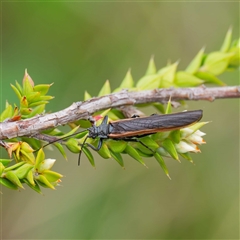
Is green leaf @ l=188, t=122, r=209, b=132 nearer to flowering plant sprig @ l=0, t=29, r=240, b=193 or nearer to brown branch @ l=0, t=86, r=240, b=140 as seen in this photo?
flowering plant sprig @ l=0, t=29, r=240, b=193

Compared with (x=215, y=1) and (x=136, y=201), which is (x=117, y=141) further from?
(x=215, y=1)

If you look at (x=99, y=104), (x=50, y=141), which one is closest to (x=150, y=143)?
(x=99, y=104)

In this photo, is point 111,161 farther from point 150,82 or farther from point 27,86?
point 27,86

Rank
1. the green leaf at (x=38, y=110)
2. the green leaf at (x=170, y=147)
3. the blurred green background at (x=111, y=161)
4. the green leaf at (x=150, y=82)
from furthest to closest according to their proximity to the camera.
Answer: the blurred green background at (x=111, y=161), the green leaf at (x=150, y=82), the green leaf at (x=38, y=110), the green leaf at (x=170, y=147)

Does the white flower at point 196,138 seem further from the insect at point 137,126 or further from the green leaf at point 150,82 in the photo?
the green leaf at point 150,82

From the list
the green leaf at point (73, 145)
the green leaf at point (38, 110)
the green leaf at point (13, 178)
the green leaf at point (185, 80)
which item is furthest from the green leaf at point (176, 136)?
the green leaf at point (13, 178)

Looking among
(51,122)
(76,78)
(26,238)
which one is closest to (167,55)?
(76,78)

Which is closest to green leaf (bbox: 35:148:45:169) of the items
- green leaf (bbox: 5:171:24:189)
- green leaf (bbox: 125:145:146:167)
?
green leaf (bbox: 5:171:24:189)
